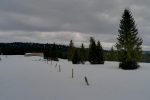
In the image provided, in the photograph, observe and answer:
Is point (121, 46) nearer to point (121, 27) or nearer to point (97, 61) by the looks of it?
point (121, 27)

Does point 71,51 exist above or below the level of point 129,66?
above

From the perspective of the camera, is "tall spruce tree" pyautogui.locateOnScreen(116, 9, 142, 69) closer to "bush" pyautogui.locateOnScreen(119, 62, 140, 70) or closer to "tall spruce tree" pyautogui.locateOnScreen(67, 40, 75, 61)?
"bush" pyautogui.locateOnScreen(119, 62, 140, 70)

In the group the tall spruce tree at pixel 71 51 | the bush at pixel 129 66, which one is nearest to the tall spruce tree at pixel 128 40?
the bush at pixel 129 66

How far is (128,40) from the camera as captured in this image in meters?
45.9

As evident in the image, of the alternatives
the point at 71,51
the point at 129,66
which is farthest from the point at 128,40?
the point at 71,51

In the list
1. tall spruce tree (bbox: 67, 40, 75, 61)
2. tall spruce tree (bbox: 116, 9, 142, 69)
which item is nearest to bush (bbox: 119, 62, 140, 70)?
tall spruce tree (bbox: 116, 9, 142, 69)

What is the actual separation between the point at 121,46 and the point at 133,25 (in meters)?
4.54

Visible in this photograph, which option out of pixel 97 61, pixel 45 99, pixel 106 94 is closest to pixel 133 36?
pixel 97 61

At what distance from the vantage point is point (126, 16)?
46.2 metres

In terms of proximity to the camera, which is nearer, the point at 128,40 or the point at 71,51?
the point at 128,40

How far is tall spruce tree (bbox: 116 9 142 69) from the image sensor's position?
45.2 m

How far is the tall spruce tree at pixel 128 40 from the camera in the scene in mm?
45181

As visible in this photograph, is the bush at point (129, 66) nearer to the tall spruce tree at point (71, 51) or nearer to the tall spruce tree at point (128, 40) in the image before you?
the tall spruce tree at point (128, 40)

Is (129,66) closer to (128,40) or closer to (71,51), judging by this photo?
(128,40)
